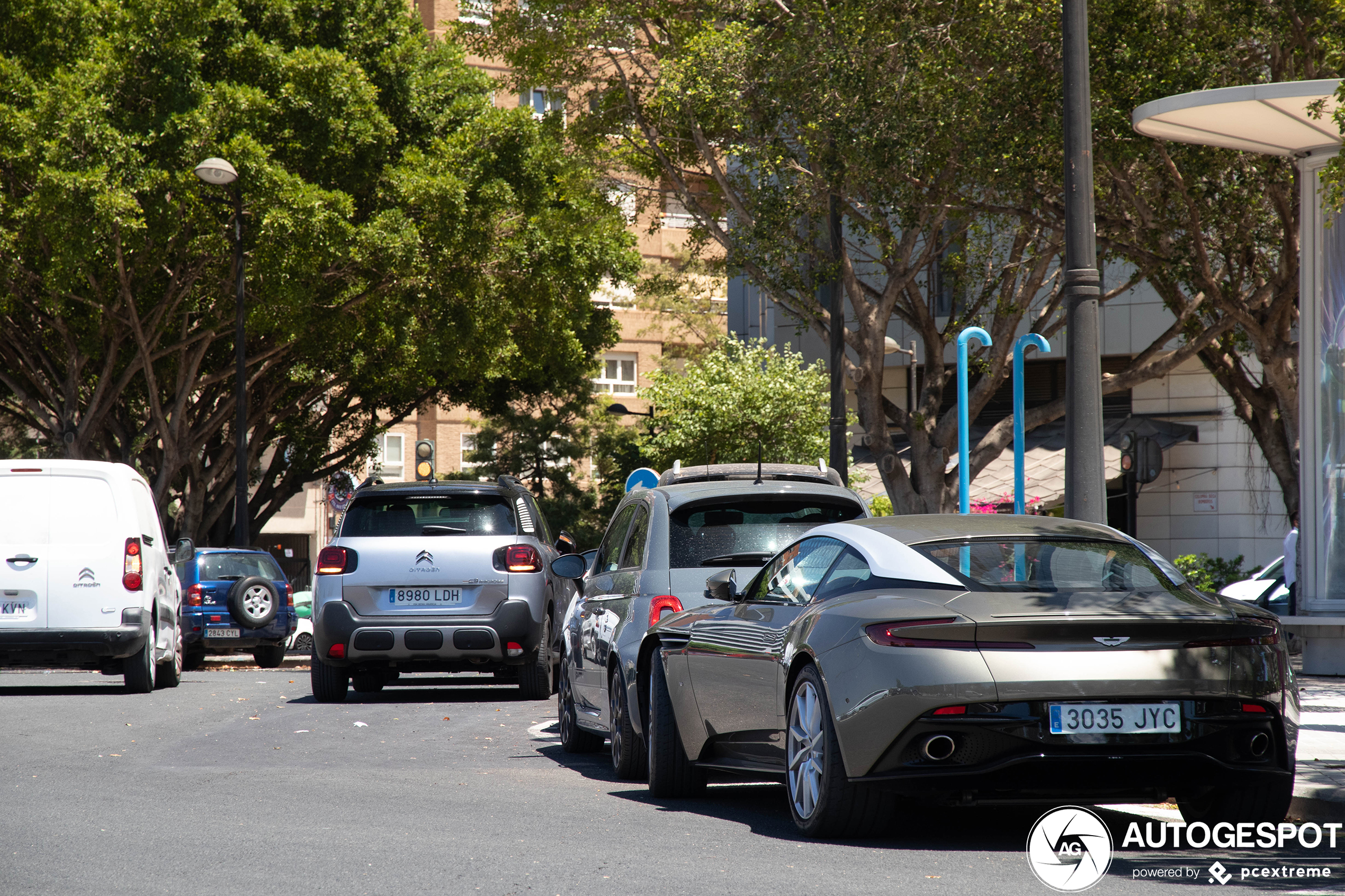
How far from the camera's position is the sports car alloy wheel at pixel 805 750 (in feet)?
21.5

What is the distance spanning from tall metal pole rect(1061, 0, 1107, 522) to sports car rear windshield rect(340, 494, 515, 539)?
5395 millimetres

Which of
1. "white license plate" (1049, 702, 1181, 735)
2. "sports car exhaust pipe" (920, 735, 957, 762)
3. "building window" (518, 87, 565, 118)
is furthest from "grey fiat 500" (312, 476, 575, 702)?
"building window" (518, 87, 565, 118)

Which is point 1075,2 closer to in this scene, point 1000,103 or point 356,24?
point 1000,103

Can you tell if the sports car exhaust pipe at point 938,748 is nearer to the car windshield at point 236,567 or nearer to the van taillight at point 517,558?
the van taillight at point 517,558

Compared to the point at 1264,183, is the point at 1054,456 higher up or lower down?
lower down

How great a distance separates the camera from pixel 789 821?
7.29 metres

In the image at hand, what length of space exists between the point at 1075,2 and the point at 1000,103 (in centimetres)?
808

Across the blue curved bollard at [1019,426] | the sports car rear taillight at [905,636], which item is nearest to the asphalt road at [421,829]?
the sports car rear taillight at [905,636]

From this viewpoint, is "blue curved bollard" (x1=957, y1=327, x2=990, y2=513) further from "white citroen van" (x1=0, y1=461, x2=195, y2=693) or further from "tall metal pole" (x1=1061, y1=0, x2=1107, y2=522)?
"white citroen van" (x1=0, y1=461, x2=195, y2=693)

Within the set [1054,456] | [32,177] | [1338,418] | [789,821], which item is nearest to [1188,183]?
[1338,418]

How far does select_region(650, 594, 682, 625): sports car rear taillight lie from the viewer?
28.3 feet

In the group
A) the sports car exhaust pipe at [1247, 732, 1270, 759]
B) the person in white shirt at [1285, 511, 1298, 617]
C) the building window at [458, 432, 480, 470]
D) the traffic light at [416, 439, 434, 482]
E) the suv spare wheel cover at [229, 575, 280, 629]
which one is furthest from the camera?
the building window at [458, 432, 480, 470]

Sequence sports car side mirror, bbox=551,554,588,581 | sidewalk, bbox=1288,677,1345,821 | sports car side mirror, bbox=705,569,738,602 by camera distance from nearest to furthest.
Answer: sidewalk, bbox=1288,677,1345,821
sports car side mirror, bbox=705,569,738,602
sports car side mirror, bbox=551,554,588,581

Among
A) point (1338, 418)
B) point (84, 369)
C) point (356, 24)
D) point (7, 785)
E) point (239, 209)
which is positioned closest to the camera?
point (7, 785)
